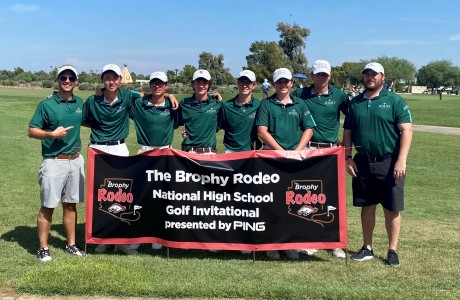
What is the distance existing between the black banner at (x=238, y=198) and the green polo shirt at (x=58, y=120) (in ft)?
0.94

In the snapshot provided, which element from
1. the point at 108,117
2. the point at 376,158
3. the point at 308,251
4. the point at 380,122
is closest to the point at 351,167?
the point at 376,158

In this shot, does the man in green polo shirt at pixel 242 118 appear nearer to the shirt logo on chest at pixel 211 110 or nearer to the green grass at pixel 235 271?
the shirt logo on chest at pixel 211 110

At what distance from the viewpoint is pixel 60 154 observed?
573cm

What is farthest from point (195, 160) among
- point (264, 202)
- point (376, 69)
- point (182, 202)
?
point (376, 69)

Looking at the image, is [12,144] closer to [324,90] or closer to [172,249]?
[172,249]

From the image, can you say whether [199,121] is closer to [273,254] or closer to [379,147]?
[273,254]

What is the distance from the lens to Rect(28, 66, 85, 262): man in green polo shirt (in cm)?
560

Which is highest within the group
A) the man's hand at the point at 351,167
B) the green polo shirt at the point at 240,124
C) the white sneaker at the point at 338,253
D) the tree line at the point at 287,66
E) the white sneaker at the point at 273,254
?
the tree line at the point at 287,66

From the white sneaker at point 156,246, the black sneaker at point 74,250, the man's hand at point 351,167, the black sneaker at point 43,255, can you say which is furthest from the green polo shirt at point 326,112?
the black sneaker at point 43,255

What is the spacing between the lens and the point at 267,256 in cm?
595

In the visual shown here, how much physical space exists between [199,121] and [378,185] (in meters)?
2.37

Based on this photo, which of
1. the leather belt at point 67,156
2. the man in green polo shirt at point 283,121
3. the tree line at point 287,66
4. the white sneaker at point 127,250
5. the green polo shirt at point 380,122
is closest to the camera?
the green polo shirt at point 380,122

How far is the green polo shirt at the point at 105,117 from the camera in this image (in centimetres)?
602

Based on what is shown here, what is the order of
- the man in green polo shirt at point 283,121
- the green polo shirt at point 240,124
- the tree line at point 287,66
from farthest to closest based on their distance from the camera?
the tree line at point 287,66
the green polo shirt at point 240,124
the man in green polo shirt at point 283,121
